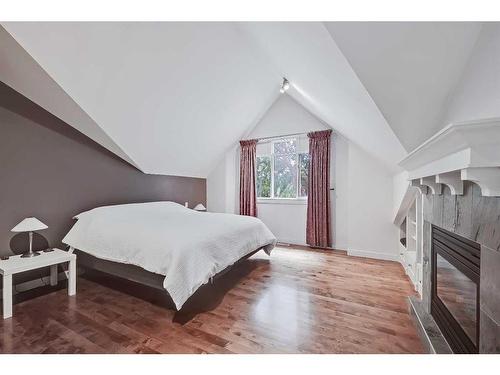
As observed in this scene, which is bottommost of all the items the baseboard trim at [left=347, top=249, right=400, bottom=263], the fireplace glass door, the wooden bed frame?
the baseboard trim at [left=347, top=249, right=400, bottom=263]

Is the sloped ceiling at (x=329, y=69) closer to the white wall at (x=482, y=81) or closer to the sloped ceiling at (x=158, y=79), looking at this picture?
the white wall at (x=482, y=81)

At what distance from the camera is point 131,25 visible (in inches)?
78.2

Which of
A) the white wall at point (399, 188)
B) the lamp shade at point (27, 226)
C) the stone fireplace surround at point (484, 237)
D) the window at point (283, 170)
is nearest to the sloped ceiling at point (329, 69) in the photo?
the white wall at point (399, 188)

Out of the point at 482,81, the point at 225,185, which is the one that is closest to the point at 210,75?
the point at 225,185

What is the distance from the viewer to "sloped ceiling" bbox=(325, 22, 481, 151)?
3.69ft

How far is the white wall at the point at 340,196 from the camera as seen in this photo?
3.29 metres

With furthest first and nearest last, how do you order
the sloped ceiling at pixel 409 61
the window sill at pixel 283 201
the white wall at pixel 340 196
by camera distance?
the window sill at pixel 283 201, the white wall at pixel 340 196, the sloped ceiling at pixel 409 61

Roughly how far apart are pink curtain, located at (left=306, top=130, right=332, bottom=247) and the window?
27 cm

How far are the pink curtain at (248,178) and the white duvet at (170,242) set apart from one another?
165 centimetres

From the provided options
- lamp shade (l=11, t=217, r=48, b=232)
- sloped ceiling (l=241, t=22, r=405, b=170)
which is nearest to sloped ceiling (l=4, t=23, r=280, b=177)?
sloped ceiling (l=241, t=22, r=405, b=170)

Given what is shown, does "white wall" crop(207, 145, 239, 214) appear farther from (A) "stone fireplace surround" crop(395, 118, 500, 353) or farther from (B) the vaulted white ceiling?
(A) "stone fireplace surround" crop(395, 118, 500, 353)

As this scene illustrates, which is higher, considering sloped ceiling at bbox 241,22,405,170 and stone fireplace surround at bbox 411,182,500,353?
sloped ceiling at bbox 241,22,405,170
